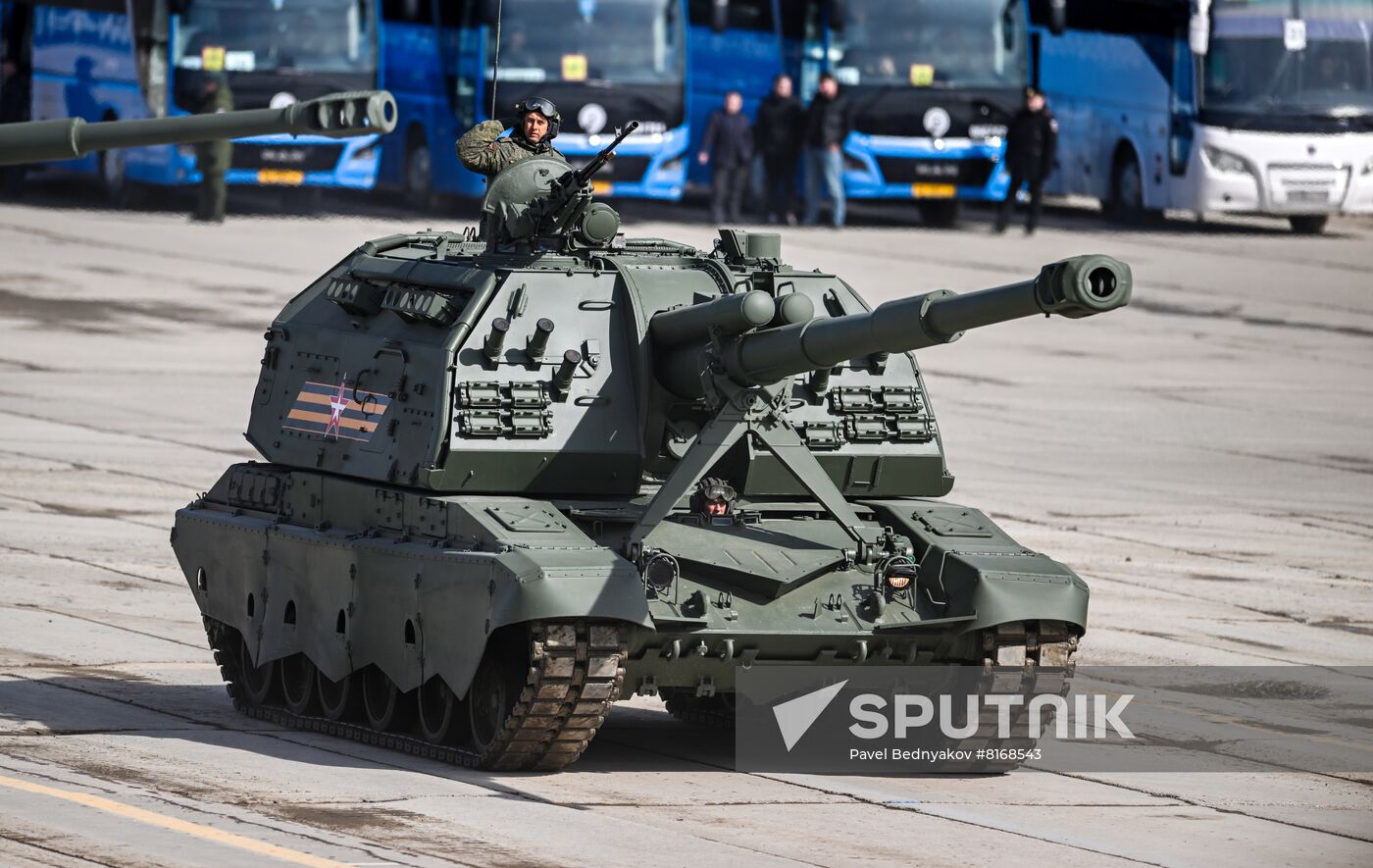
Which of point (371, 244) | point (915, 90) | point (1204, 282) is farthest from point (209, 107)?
point (371, 244)

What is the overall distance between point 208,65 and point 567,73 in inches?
204

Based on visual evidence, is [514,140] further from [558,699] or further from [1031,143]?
[1031,143]

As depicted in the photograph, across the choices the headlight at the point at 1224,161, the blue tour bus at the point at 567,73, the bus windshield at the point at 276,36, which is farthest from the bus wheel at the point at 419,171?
the headlight at the point at 1224,161

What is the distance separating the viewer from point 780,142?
43.6 meters

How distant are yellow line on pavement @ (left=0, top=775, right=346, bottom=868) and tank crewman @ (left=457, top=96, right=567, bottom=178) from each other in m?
4.82

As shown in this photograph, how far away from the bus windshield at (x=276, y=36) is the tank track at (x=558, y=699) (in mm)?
27351

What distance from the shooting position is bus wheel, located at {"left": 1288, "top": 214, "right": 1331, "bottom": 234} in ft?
151

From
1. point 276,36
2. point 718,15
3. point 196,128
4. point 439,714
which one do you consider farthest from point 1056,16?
point 439,714

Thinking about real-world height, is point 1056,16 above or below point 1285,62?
above

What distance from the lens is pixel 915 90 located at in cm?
4259

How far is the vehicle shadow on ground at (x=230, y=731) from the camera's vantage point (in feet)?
47.9

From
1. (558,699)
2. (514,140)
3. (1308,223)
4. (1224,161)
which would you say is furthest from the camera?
(1308,223)

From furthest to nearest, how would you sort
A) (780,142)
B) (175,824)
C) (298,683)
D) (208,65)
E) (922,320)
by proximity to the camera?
(780,142) → (208,65) → (298,683) → (922,320) → (175,824)

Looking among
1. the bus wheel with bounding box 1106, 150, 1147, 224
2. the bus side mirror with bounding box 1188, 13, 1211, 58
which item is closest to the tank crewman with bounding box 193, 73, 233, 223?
the bus side mirror with bounding box 1188, 13, 1211, 58
